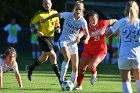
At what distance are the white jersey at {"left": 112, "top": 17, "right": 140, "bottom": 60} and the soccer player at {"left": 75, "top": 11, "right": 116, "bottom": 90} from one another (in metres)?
3.38

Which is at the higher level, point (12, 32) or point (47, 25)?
point (47, 25)

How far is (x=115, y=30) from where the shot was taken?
10312mm

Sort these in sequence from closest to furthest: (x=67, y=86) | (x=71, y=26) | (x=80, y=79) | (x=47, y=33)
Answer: (x=67, y=86)
(x=71, y=26)
(x=80, y=79)
(x=47, y=33)

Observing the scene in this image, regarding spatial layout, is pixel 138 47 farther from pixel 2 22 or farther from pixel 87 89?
pixel 2 22

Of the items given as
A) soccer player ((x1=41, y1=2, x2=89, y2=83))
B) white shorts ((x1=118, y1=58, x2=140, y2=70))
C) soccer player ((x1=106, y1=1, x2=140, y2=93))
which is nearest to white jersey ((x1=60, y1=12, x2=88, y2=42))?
soccer player ((x1=41, y1=2, x2=89, y2=83))

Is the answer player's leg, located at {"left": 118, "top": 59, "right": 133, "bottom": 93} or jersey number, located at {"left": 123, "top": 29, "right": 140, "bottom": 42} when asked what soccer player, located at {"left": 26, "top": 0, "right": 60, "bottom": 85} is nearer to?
player's leg, located at {"left": 118, "top": 59, "right": 133, "bottom": 93}

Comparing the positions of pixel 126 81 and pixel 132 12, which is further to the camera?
pixel 126 81

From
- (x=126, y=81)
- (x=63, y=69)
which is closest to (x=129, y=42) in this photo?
(x=126, y=81)

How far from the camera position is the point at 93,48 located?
546 inches

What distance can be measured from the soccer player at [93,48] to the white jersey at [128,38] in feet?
11.1

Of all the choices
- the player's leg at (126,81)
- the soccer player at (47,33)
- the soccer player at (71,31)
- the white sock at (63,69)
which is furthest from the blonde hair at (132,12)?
the soccer player at (47,33)

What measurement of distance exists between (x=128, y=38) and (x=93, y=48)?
378 cm

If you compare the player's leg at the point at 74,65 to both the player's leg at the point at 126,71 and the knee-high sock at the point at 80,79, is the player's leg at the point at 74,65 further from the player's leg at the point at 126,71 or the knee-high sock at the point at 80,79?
the player's leg at the point at 126,71

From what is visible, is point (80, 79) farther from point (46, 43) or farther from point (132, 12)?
point (132, 12)
